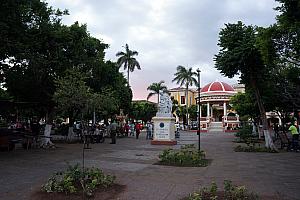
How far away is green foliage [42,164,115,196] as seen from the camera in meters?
7.37

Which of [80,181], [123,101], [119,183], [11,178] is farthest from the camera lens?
[123,101]

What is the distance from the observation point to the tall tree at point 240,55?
17.0 m

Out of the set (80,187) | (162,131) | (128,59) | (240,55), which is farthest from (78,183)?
(128,59)

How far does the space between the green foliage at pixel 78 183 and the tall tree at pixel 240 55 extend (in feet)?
36.9

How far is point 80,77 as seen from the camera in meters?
14.4

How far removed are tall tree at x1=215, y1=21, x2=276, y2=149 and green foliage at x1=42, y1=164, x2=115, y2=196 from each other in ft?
36.9

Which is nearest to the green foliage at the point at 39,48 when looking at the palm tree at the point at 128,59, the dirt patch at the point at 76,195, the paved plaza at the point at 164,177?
the paved plaza at the point at 164,177

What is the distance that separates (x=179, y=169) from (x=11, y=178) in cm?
546

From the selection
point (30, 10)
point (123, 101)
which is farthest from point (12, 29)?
point (123, 101)

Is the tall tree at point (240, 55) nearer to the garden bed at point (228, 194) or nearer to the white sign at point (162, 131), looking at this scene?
the white sign at point (162, 131)

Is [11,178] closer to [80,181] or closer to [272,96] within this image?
[80,181]

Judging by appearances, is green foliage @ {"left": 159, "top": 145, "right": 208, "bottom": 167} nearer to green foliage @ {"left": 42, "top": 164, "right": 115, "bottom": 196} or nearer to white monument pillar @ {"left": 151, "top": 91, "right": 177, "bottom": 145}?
green foliage @ {"left": 42, "top": 164, "right": 115, "bottom": 196}

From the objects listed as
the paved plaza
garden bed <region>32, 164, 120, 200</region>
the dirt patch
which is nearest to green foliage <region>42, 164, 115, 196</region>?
garden bed <region>32, 164, 120, 200</region>

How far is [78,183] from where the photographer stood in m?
7.95
